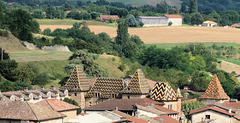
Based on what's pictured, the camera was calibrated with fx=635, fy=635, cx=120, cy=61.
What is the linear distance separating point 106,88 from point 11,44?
45.1 meters

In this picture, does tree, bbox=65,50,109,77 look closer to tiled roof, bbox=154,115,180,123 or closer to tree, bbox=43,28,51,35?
tiled roof, bbox=154,115,180,123

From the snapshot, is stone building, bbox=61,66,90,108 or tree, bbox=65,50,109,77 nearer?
stone building, bbox=61,66,90,108

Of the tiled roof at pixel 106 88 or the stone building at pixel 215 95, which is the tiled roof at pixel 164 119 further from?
the stone building at pixel 215 95

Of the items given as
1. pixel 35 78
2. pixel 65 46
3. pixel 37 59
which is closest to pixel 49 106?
pixel 35 78

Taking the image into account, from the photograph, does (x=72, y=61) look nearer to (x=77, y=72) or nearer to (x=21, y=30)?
(x=77, y=72)

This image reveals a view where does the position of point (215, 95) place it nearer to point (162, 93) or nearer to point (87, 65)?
point (162, 93)

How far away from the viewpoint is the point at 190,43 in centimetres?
18425

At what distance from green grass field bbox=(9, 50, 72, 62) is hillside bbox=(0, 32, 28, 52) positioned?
2.28 metres

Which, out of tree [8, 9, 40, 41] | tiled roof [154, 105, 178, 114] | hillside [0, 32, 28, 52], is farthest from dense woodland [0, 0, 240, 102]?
tiled roof [154, 105, 178, 114]

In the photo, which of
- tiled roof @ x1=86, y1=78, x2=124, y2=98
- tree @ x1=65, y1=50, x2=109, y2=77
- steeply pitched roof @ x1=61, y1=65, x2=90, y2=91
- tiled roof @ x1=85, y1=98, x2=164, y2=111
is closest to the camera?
tiled roof @ x1=85, y1=98, x2=164, y2=111

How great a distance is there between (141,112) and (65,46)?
66857mm

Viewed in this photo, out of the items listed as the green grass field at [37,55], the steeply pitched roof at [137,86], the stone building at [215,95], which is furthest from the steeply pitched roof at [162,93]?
the green grass field at [37,55]

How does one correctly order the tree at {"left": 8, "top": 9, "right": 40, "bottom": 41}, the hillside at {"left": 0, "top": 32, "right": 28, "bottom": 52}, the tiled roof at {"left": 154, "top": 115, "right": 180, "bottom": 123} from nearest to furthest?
1. the tiled roof at {"left": 154, "top": 115, "right": 180, "bottom": 123}
2. the hillside at {"left": 0, "top": 32, "right": 28, "bottom": 52}
3. the tree at {"left": 8, "top": 9, "right": 40, "bottom": 41}

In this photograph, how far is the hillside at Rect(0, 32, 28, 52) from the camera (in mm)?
122875
